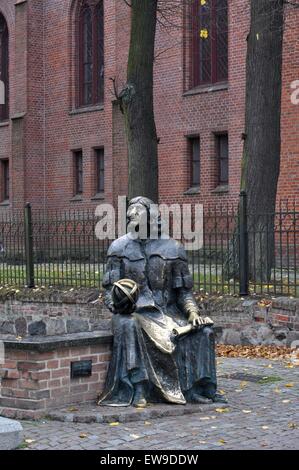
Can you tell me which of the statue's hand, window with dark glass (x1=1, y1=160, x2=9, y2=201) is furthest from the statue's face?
window with dark glass (x1=1, y1=160, x2=9, y2=201)

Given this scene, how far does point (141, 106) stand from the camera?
1519 centimetres

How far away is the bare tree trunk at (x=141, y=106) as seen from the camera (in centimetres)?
1522

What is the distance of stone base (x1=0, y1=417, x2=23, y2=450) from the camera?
6070 mm

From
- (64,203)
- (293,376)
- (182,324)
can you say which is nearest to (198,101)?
(64,203)

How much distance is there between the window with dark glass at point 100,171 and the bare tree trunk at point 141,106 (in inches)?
518

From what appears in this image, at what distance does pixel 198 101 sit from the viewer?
80.6ft

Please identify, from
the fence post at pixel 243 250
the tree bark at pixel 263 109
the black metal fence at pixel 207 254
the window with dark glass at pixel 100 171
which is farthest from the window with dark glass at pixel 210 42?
the fence post at pixel 243 250

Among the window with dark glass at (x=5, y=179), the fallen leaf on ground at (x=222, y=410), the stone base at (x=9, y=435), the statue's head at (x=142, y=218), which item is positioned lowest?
the fallen leaf on ground at (x=222, y=410)

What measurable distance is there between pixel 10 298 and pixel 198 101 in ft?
34.7

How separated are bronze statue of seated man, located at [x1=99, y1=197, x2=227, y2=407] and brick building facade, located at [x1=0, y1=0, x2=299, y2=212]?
536 inches

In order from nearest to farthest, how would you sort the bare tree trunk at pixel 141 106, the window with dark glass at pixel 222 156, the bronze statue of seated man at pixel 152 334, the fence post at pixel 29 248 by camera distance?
the bronze statue of seated man at pixel 152 334 → the bare tree trunk at pixel 141 106 → the fence post at pixel 29 248 → the window with dark glass at pixel 222 156

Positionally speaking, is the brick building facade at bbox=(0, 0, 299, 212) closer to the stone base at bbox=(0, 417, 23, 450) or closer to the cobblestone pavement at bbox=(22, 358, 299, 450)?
the cobblestone pavement at bbox=(22, 358, 299, 450)

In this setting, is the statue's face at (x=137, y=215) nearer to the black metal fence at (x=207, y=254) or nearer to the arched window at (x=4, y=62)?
the black metal fence at (x=207, y=254)

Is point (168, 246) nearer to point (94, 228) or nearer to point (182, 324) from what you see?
point (182, 324)
